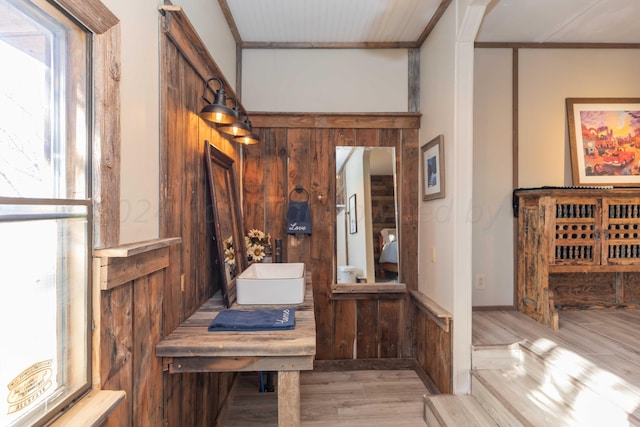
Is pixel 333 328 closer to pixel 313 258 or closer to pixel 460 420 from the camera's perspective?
pixel 313 258

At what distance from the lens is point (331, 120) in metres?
2.77

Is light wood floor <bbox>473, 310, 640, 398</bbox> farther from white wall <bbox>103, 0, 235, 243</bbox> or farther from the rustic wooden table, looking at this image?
white wall <bbox>103, 0, 235, 243</bbox>

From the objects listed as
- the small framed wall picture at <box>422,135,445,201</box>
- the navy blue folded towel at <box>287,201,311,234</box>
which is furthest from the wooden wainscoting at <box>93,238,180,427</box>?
the small framed wall picture at <box>422,135,445,201</box>

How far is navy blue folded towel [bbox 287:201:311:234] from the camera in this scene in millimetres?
2684

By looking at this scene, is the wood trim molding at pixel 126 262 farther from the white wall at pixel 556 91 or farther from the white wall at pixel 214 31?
the white wall at pixel 556 91

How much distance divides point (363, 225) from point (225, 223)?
→ 4.08 ft

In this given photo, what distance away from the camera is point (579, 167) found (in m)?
2.75

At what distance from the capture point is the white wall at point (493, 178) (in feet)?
8.98

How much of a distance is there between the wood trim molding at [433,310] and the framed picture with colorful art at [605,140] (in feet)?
5.51

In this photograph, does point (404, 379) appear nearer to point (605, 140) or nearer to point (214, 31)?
point (605, 140)

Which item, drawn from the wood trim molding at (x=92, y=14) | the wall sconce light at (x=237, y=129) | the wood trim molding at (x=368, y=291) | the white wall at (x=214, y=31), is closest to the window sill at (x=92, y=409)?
the wood trim molding at (x=92, y=14)

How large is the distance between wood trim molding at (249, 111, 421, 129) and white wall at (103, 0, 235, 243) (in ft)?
4.91

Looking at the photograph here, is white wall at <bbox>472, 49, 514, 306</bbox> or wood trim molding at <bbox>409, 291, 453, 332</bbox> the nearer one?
wood trim molding at <bbox>409, 291, 453, 332</bbox>

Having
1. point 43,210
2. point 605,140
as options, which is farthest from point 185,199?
point 605,140
